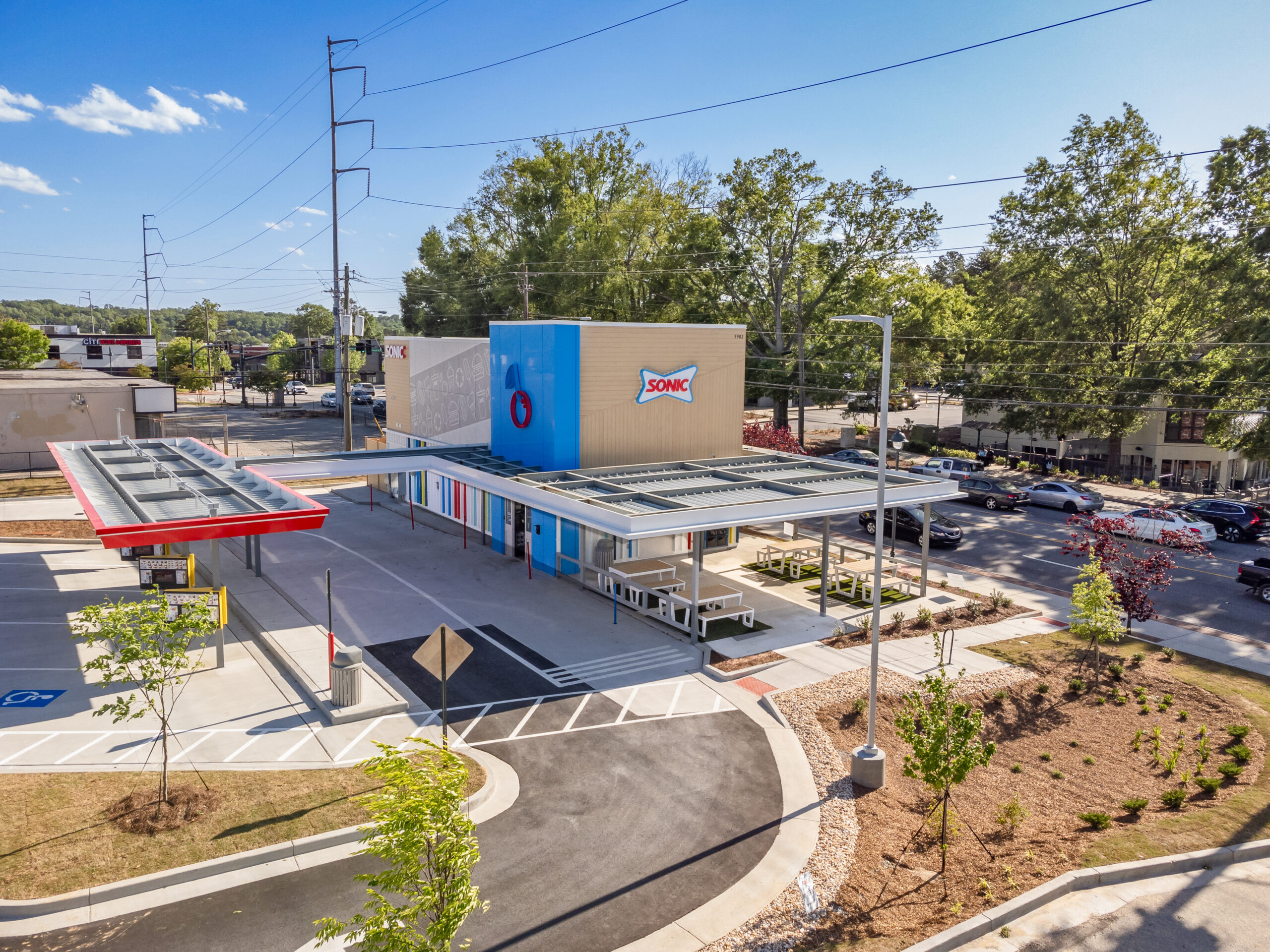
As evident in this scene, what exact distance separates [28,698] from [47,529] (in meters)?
17.7

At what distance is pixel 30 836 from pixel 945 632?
19578mm

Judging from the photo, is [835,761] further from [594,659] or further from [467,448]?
[467,448]

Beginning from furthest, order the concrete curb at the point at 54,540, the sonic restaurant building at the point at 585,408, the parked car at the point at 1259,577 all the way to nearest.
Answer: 1. the concrete curb at the point at 54,540
2. the sonic restaurant building at the point at 585,408
3. the parked car at the point at 1259,577

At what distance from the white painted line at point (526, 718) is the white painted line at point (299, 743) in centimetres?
279

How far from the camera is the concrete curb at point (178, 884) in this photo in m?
10.3

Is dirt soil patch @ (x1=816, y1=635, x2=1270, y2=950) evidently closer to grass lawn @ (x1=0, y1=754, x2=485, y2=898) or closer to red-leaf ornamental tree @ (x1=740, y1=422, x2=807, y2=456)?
grass lawn @ (x1=0, y1=754, x2=485, y2=898)

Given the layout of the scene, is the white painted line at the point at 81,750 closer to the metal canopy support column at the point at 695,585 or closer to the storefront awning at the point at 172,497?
the storefront awning at the point at 172,497

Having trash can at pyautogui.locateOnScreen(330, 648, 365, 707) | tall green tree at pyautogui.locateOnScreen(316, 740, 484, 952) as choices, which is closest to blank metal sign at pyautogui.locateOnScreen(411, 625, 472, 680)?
tall green tree at pyautogui.locateOnScreen(316, 740, 484, 952)

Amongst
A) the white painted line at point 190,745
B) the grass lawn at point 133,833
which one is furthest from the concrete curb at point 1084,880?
the white painted line at point 190,745

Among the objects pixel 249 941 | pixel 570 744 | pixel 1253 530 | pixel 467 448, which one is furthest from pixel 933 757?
pixel 1253 530

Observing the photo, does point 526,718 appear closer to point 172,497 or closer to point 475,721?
point 475,721

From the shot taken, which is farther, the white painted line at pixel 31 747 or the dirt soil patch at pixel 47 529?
the dirt soil patch at pixel 47 529

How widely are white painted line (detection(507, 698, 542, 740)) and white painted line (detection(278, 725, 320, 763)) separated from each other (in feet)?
9.16

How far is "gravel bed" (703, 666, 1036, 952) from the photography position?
406 inches
